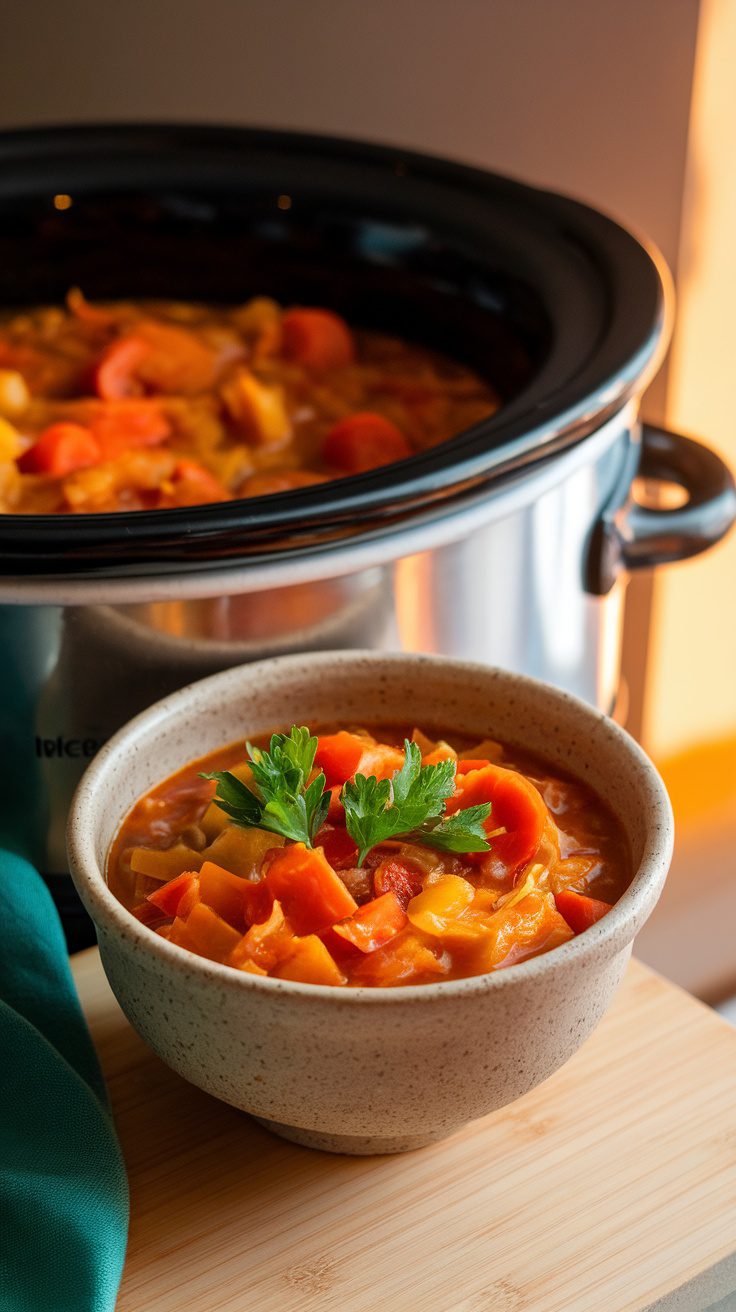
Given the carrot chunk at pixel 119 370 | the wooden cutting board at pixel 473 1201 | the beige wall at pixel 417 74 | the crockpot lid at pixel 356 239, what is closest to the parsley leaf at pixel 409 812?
the wooden cutting board at pixel 473 1201

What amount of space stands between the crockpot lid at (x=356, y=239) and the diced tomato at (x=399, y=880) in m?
0.49

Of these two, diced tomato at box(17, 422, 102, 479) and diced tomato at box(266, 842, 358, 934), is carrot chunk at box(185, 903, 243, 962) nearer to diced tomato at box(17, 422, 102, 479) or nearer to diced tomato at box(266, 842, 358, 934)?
diced tomato at box(266, 842, 358, 934)

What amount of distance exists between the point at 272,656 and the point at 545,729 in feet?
0.81

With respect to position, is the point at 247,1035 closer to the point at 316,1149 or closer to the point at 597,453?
the point at 316,1149

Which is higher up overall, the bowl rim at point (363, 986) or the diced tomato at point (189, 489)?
the bowl rim at point (363, 986)

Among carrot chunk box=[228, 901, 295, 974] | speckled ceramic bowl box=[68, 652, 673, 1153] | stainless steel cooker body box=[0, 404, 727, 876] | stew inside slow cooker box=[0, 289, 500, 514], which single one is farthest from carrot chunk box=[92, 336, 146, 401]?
carrot chunk box=[228, 901, 295, 974]

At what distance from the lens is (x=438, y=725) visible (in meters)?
1.15

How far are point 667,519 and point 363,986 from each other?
2.51ft

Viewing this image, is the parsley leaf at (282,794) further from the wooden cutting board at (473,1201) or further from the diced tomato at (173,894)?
the wooden cutting board at (473,1201)

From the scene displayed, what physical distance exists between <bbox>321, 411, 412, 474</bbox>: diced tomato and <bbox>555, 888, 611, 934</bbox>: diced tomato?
68 cm

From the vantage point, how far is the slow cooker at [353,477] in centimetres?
114

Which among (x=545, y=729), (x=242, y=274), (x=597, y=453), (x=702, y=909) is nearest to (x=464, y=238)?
(x=242, y=274)

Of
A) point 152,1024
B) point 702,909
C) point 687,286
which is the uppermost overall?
point 152,1024

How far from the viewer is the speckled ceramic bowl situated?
0.84m
